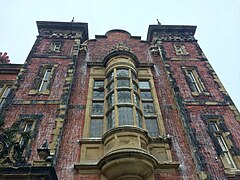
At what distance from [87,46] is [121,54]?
4.14m

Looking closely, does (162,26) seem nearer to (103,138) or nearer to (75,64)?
(75,64)

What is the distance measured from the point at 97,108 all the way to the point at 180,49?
858 centimetres

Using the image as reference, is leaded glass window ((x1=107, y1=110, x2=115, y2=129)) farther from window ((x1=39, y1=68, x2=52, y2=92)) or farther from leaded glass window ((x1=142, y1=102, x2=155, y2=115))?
window ((x1=39, y1=68, x2=52, y2=92))

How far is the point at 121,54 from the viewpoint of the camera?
565 inches

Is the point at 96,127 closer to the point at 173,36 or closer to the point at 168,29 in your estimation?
the point at 173,36

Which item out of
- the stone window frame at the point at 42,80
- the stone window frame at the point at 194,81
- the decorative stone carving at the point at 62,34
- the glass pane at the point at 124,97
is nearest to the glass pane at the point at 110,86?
the glass pane at the point at 124,97

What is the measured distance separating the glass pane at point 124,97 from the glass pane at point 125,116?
0.53 metres

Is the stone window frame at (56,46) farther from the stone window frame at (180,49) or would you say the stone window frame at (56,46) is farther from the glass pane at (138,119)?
the glass pane at (138,119)

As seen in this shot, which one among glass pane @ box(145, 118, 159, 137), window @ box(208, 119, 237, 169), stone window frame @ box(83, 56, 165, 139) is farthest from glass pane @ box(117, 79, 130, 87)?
window @ box(208, 119, 237, 169)

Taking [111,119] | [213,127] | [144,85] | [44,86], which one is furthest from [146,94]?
[44,86]

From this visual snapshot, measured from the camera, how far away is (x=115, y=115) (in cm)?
1082

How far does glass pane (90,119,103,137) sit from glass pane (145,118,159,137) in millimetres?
2219

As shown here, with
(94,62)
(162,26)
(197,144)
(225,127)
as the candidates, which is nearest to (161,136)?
(197,144)

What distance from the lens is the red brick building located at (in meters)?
9.34
